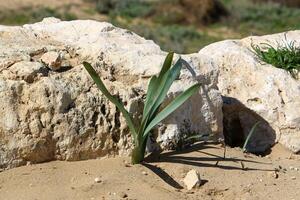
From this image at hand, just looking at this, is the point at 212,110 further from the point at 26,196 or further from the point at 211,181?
the point at 26,196

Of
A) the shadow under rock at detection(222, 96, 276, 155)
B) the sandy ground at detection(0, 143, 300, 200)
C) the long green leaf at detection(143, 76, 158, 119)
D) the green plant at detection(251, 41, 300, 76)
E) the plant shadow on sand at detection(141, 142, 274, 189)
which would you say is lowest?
the sandy ground at detection(0, 143, 300, 200)

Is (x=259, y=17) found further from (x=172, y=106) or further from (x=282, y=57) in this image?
(x=172, y=106)

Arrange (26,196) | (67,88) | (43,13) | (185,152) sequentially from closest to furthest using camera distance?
1. (26,196)
2. (67,88)
3. (185,152)
4. (43,13)

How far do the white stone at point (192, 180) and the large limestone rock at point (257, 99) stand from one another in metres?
1.23

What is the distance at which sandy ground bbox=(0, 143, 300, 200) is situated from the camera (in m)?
3.71

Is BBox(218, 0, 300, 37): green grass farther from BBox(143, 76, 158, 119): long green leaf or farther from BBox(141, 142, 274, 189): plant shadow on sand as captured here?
BBox(143, 76, 158, 119): long green leaf

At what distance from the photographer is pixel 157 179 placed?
156 inches

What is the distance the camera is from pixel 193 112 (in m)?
4.49

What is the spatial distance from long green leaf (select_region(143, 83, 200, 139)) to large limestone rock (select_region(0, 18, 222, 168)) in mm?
197

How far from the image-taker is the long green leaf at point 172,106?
158 inches

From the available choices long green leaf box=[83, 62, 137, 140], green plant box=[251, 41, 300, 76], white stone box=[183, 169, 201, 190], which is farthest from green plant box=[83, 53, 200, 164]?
green plant box=[251, 41, 300, 76]

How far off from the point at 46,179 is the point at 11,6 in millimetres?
17991

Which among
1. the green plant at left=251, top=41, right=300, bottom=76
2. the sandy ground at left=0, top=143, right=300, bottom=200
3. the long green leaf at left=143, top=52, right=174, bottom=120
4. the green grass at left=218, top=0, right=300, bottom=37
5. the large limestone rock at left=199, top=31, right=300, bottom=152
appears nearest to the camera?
the sandy ground at left=0, top=143, right=300, bottom=200

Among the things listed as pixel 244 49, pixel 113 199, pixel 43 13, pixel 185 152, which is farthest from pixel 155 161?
pixel 43 13
